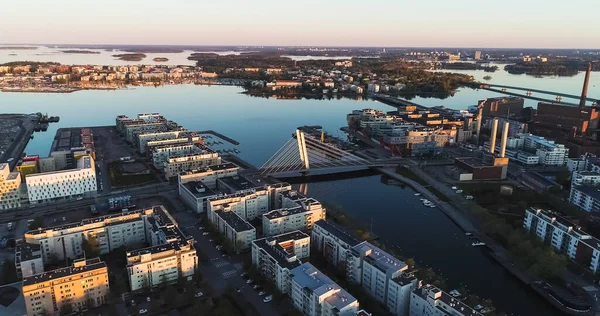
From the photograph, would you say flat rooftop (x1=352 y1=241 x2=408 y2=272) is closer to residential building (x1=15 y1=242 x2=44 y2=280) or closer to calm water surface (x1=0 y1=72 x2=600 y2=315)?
calm water surface (x1=0 y1=72 x2=600 y2=315)

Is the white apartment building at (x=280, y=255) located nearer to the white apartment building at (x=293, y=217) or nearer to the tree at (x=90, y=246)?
the white apartment building at (x=293, y=217)

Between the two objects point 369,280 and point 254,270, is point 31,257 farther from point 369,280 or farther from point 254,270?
point 369,280

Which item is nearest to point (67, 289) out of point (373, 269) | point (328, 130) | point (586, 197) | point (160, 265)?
point (160, 265)

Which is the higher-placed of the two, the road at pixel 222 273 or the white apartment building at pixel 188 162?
the white apartment building at pixel 188 162

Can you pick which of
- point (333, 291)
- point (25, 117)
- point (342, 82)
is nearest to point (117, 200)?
point (333, 291)

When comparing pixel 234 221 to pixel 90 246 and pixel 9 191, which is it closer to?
pixel 90 246

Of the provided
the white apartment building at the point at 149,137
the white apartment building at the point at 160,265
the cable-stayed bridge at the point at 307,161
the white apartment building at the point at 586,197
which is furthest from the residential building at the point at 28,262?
the white apartment building at the point at 586,197
